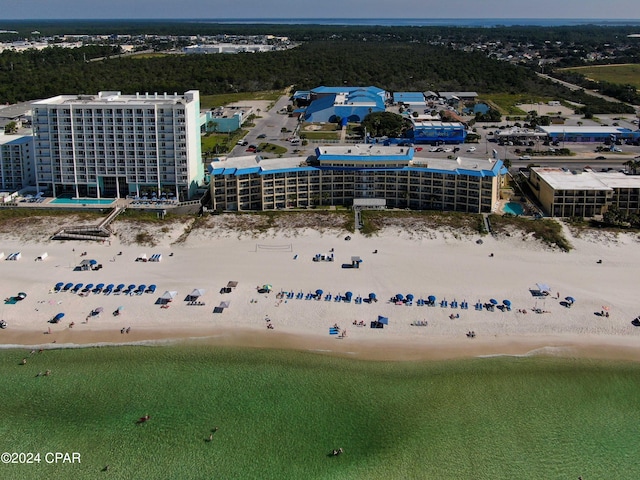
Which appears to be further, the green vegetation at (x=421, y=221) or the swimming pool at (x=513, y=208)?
the swimming pool at (x=513, y=208)

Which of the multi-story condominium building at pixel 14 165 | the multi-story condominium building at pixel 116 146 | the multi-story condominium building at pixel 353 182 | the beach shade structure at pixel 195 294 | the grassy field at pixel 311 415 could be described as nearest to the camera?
the grassy field at pixel 311 415

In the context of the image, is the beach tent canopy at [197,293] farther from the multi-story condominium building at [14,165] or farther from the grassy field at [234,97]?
the grassy field at [234,97]

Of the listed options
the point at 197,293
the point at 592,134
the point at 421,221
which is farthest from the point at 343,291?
the point at 592,134

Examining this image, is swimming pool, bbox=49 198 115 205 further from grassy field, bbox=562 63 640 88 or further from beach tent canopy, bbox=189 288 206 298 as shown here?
grassy field, bbox=562 63 640 88

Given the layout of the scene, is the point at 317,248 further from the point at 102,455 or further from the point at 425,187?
the point at 102,455

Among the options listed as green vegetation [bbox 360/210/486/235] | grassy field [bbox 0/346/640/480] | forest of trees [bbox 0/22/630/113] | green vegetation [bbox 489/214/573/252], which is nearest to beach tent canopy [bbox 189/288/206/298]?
grassy field [bbox 0/346/640/480]

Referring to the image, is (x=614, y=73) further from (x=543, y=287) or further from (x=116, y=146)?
(x=116, y=146)

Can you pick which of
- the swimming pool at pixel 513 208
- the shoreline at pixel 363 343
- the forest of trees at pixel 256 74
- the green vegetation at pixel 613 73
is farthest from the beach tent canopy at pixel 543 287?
the green vegetation at pixel 613 73
